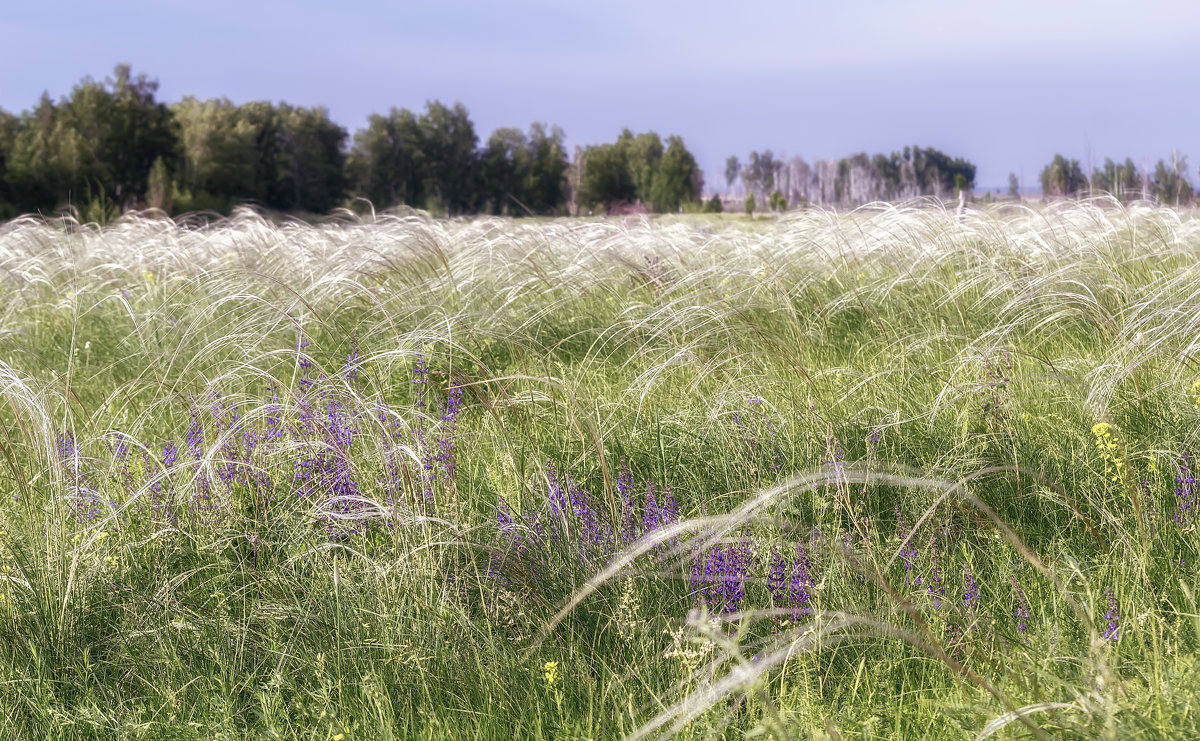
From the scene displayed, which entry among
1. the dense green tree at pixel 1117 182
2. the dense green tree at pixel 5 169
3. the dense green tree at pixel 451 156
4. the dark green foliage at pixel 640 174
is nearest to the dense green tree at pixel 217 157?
the dense green tree at pixel 5 169

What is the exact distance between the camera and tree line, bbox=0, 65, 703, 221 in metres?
30.5

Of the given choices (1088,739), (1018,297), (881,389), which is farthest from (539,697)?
(1018,297)

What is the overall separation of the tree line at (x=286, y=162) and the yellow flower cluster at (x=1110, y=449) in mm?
8512

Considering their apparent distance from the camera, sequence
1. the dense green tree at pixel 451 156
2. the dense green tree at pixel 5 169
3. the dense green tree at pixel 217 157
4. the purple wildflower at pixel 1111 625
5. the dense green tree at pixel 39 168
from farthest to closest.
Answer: the dense green tree at pixel 451 156, the dense green tree at pixel 217 157, the dense green tree at pixel 39 168, the dense green tree at pixel 5 169, the purple wildflower at pixel 1111 625

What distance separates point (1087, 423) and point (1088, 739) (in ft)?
4.99

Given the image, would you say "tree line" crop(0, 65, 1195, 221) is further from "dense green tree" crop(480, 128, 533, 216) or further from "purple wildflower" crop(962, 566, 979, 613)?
"purple wildflower" crop(962, 566, 979, 613)

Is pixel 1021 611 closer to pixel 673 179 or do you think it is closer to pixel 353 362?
pixel 353 362

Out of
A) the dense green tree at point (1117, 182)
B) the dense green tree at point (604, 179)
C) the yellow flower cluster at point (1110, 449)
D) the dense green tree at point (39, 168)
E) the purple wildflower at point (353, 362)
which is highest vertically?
the dense green tree at point (604, 179)

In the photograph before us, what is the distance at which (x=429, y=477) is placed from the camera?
206cm

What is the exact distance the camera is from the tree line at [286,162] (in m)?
30.5

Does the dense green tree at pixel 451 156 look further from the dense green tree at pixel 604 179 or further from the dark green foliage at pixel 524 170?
the dense green tree at pixel 604 179

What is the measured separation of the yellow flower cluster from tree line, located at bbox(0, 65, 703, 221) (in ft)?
27.9

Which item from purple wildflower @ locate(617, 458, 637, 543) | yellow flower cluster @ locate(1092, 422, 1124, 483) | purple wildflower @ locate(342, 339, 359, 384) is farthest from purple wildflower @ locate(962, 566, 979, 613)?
purple wildflower @ locate(342, 339, 359, 384)

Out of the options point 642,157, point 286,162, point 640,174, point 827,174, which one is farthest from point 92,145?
point 827,174
